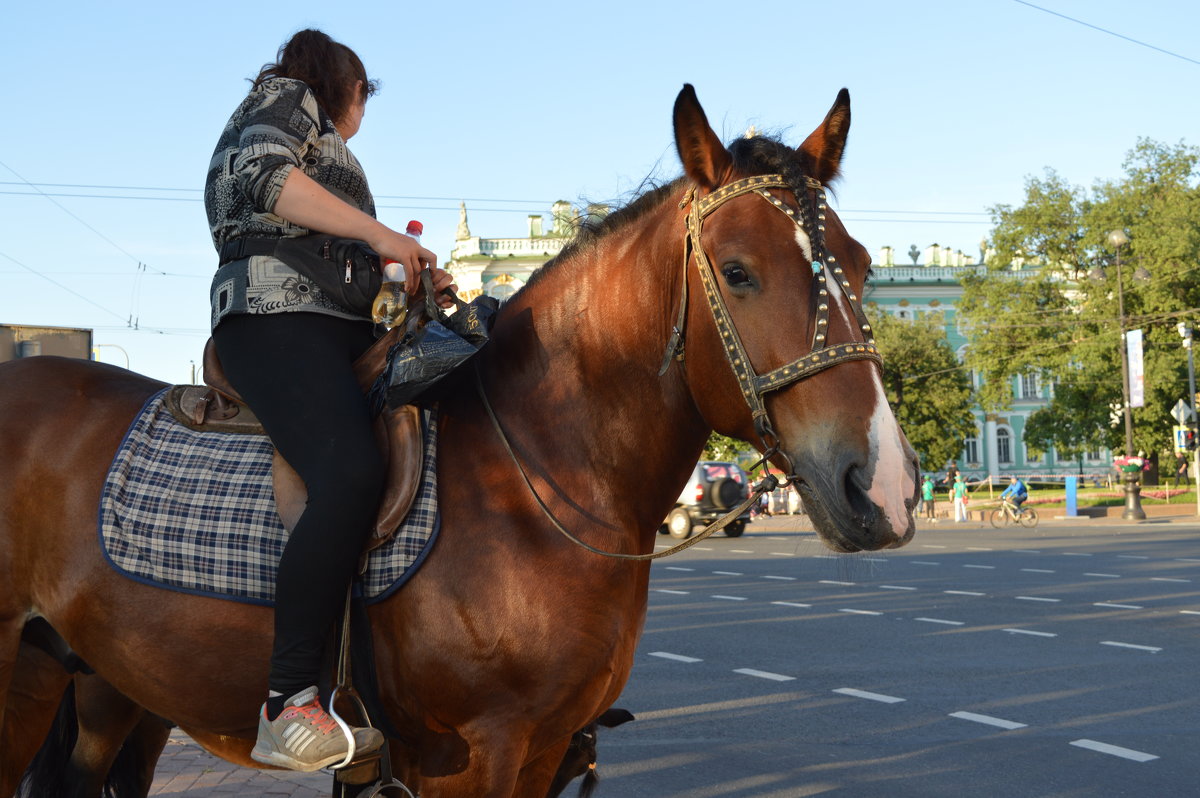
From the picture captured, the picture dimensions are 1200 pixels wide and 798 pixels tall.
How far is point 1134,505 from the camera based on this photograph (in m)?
33.2

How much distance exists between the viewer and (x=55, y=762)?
131 inches

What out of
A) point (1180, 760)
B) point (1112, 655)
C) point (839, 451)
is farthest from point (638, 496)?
point (1112, 655)

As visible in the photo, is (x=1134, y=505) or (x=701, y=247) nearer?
(x=701, y=247)

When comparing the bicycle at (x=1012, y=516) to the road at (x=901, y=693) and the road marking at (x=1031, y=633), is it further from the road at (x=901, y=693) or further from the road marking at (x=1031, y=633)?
the road marking at (x=1031, y=633)

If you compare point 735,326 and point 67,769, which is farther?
point 67,769

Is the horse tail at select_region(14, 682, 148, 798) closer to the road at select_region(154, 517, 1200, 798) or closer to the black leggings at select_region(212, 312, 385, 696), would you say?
the black leggings at select_region(212, 312, 385, 696)

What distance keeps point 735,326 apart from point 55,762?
250cm

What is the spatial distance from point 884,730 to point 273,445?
5.07 m

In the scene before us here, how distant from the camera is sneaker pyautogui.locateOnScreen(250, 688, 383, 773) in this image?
235cm

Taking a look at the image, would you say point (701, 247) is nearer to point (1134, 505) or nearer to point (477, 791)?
point (477, 791)

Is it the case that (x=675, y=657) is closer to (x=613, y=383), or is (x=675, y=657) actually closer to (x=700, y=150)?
(x=613, y=383)

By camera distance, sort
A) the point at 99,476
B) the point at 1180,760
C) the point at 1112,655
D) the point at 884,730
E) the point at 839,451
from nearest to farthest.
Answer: the point at 839,451 → the point at 99,476 → the point at 1180,760 → the point at 884,730 → the point at 1112,655

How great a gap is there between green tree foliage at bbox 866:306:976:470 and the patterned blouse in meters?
60.5

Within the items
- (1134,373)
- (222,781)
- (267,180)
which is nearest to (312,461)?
(267,180)
